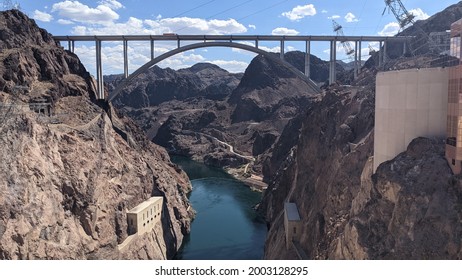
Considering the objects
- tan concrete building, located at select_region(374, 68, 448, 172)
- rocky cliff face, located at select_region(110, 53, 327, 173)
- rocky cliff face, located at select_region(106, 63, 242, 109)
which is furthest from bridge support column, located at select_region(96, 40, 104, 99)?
rocky cliff face, located at select_region(106, 63, 242, 109)

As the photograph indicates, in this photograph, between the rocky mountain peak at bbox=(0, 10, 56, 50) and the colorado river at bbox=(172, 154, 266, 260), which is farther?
Answer: the rocky mountain peak at bbox=(0, 10, 56, 50)

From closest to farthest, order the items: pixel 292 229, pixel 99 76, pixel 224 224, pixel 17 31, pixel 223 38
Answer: pixel 292 229
pixel 17 31
pixel 224 224
pixel 99 76
pixel 223 38

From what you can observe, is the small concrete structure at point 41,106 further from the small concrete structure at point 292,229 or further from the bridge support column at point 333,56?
the bridge support column at point 333,56

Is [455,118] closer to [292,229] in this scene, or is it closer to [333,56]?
[292,229]

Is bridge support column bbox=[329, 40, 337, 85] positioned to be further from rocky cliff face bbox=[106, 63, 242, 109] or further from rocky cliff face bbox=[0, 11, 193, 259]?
rocky cliff face bbox=[106, 63, 242, 109]

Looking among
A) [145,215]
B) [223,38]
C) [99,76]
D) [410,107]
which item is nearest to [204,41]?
[223,38]

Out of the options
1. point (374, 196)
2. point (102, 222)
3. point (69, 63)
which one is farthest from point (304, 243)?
point (69, 63)

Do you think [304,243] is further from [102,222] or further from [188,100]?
[188,100]
